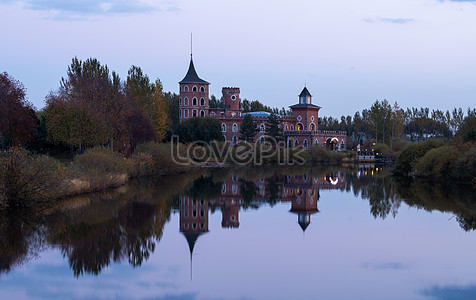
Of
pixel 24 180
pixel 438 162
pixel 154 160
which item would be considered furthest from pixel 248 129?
pixel 24 180

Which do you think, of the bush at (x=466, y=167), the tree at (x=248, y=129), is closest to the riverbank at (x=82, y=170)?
the bush at (x=466, y=167)

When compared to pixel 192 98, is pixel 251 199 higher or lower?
lower

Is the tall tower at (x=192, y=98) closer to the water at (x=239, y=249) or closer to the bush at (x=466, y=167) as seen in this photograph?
the bush at (x=466, y=167)

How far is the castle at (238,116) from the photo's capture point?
7225cm

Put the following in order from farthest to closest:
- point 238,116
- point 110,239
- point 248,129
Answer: point 238,116
point 248,129
point 110,239

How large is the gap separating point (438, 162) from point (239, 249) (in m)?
21.6

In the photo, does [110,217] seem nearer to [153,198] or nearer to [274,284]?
[153,198]

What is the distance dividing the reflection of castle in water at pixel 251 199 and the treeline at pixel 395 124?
1613 inches

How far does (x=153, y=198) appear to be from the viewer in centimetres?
2242

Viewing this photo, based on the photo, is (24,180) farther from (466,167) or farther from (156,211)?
(466,167)

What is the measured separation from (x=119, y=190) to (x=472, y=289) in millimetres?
17720

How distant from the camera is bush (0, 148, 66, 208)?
56.0 ft

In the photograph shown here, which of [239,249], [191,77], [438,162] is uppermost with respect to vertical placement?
[191,77]

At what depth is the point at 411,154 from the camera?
36344 mm
